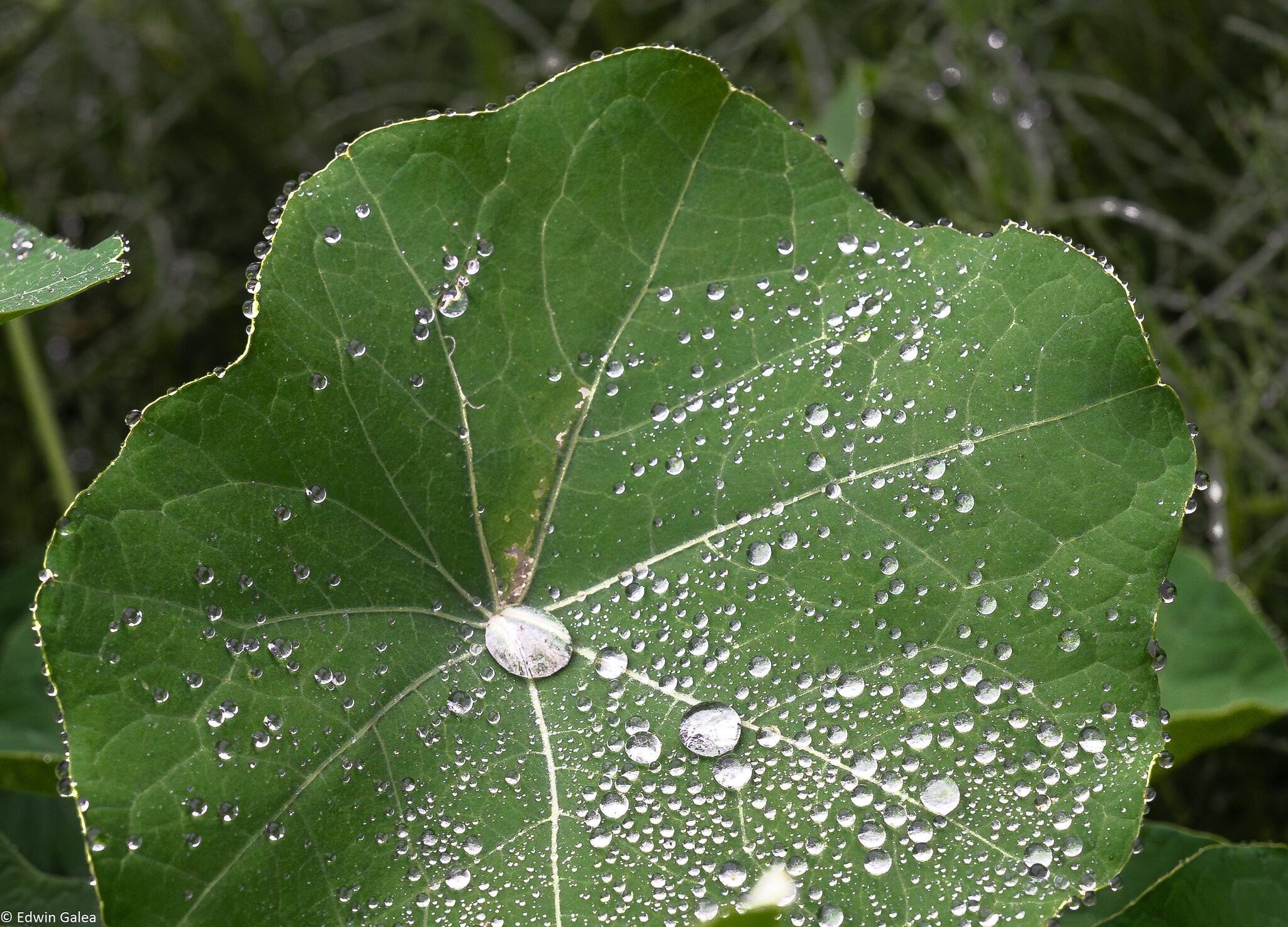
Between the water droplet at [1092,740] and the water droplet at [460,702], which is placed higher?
the water droplet at [460,702]

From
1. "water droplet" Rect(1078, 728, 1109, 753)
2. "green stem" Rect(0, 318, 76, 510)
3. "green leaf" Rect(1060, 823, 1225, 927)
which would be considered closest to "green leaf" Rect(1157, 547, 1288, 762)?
"green leaf" Rect(1060, 823, 1225, 927)

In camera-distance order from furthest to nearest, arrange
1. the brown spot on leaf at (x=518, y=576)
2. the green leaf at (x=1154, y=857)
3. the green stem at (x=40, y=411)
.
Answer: the green stem at (x=40, y=411) < the green leaf at (x=1154, y=857) < the brown spot on leaf at (x=518, y=576)

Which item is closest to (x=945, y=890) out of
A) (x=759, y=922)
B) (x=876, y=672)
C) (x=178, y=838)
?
(x=876, y=672)

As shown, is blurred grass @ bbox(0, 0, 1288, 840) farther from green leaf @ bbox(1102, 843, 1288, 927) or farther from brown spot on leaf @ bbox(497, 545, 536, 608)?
brown spot on leaf @ bbox(497, 545, 536, 608)

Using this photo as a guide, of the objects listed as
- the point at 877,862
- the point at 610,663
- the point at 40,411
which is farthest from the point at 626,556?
the point at 40,411

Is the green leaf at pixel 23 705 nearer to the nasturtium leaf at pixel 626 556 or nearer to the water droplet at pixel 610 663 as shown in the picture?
the nasturtium leaf at pixel 626 556

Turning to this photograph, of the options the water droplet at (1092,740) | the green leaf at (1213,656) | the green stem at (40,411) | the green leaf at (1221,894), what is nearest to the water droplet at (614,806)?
the water droplet at (1092,740)
